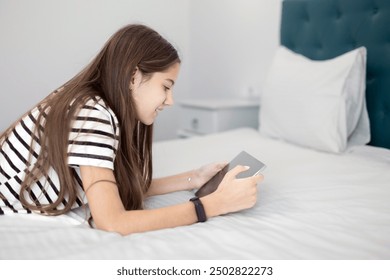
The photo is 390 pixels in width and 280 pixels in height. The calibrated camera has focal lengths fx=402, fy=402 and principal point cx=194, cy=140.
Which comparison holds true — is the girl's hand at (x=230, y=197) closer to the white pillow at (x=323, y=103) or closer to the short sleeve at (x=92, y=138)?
the short sleeve at (x=92, y=138)

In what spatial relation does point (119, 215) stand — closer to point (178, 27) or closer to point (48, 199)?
point (48, 199)

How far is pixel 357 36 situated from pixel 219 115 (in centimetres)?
87

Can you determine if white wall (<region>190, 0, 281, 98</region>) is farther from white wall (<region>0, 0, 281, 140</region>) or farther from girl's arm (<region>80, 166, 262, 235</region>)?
girl's arm (<region>80, 166, 262, 235</region>)

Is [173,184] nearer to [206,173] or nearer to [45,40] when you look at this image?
[206,173]

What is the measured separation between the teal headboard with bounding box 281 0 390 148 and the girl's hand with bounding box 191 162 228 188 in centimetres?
96

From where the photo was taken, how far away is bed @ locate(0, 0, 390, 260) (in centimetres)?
79

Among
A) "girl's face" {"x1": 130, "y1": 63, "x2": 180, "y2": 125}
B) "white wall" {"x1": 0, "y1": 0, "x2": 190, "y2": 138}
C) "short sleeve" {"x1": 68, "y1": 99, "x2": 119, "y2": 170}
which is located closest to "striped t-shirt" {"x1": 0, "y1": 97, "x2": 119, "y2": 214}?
"short sleeve" {"x1": 68, "y1": 99, "x2": 119, "y2": 170}

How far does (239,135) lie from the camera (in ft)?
6.72

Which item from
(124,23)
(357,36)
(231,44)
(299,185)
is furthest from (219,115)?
(299,185)

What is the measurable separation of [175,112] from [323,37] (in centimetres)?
154

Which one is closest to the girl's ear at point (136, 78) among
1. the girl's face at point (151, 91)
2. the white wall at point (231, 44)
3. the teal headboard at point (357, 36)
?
the girl's face at point (151, 91)

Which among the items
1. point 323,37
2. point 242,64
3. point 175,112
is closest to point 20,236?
point 323,37
